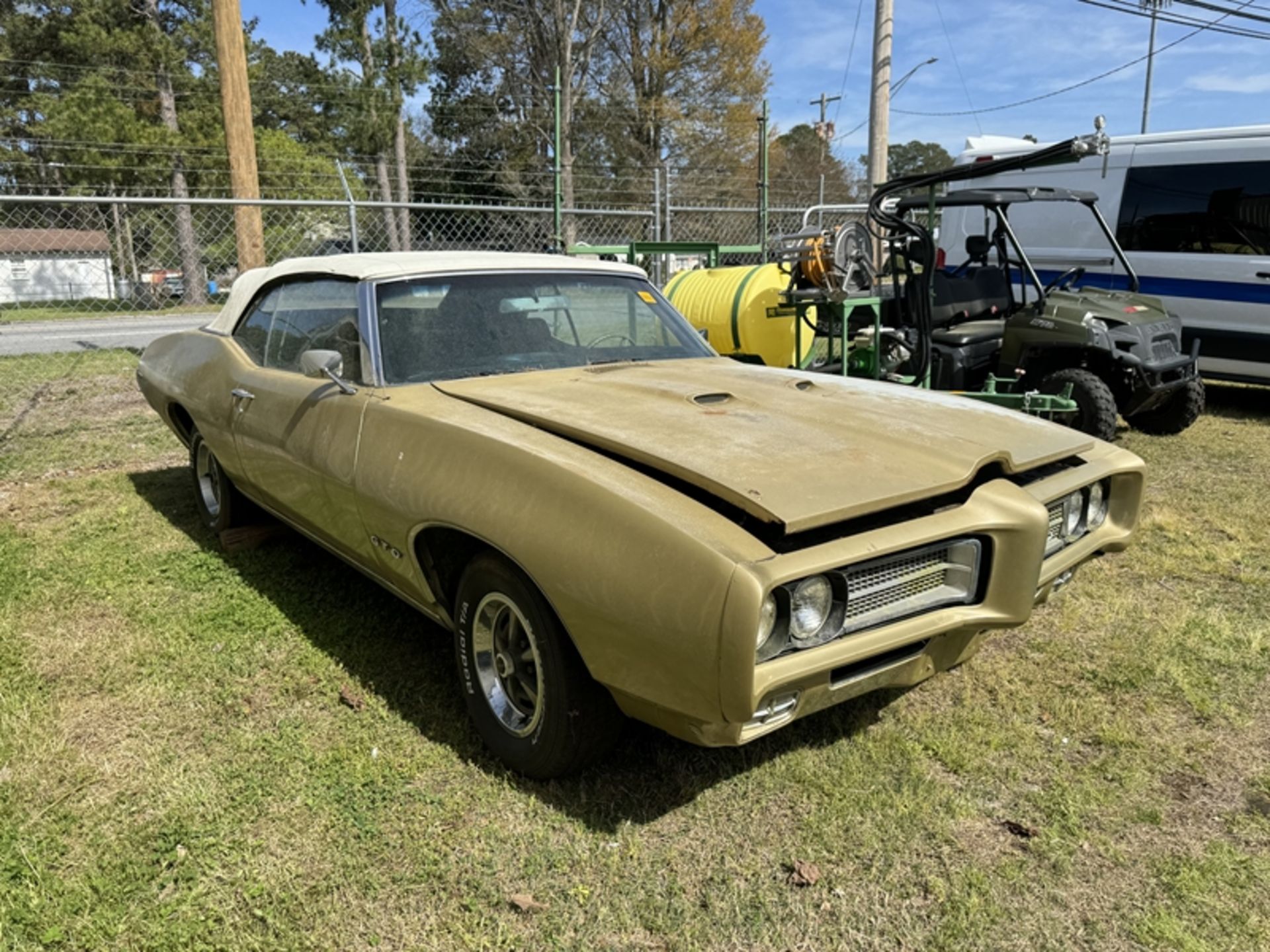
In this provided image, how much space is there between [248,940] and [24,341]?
14.1 meters

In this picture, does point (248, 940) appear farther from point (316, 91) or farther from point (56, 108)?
point (316, 91)

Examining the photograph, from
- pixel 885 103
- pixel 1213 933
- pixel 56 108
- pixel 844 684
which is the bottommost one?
pixel 1213 933

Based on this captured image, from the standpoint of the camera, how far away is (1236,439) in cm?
675

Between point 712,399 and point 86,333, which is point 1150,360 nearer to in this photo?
point 712,399

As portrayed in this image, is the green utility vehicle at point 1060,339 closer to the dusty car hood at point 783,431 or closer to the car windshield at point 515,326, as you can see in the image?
the car windshield at point 515,326

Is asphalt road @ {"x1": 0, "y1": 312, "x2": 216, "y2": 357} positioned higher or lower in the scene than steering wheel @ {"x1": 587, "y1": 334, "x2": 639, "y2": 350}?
lower

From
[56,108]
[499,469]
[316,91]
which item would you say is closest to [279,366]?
[499,469]

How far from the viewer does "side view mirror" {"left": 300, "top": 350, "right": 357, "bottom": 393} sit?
3.08m

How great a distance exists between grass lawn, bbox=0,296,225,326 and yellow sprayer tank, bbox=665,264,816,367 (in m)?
9.24

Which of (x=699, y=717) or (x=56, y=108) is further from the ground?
(x=56, y=108)

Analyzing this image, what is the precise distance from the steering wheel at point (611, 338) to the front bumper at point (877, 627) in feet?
5.64

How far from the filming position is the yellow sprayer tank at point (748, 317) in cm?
713

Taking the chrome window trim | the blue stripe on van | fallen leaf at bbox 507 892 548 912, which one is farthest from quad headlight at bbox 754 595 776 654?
the blue stripe on van

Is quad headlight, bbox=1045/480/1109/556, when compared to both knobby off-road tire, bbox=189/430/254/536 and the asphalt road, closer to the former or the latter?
knobby off-road tire, bbox=189/430/254/536
